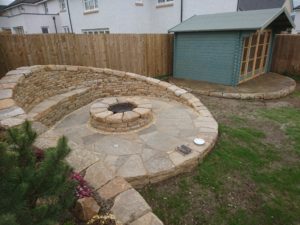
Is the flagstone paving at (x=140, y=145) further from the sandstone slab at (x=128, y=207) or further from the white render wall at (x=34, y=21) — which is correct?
the white render wall at (x=34, y=21)

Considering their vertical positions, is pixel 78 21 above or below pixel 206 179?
above

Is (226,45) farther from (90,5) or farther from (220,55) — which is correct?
(90,5)

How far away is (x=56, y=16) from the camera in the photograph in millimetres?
17078

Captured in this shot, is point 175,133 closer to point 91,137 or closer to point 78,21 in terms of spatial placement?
point 91,137

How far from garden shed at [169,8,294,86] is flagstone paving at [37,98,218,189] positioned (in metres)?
2.92

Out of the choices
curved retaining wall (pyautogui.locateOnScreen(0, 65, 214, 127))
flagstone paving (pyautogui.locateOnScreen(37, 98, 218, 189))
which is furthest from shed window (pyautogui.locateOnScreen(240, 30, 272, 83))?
flagstone paving (pyautogui.locateOnScreen(37, 98, 218, 189))

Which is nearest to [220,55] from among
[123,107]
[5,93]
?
[123,107]

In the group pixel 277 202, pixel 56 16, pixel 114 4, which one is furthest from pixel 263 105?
pixel 56 16

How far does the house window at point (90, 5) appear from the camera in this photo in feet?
44.9

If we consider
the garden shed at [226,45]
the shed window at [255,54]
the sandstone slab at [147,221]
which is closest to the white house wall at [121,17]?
the garden shed at [226,45]

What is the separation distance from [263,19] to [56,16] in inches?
639

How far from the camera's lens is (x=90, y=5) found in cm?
1405

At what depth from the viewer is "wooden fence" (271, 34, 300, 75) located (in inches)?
357

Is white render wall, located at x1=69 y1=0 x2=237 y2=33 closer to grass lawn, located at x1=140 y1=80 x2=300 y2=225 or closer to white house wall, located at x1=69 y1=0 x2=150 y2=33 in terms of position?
white house wall, located at x1=69 y1=0 x2=150 y2=33
